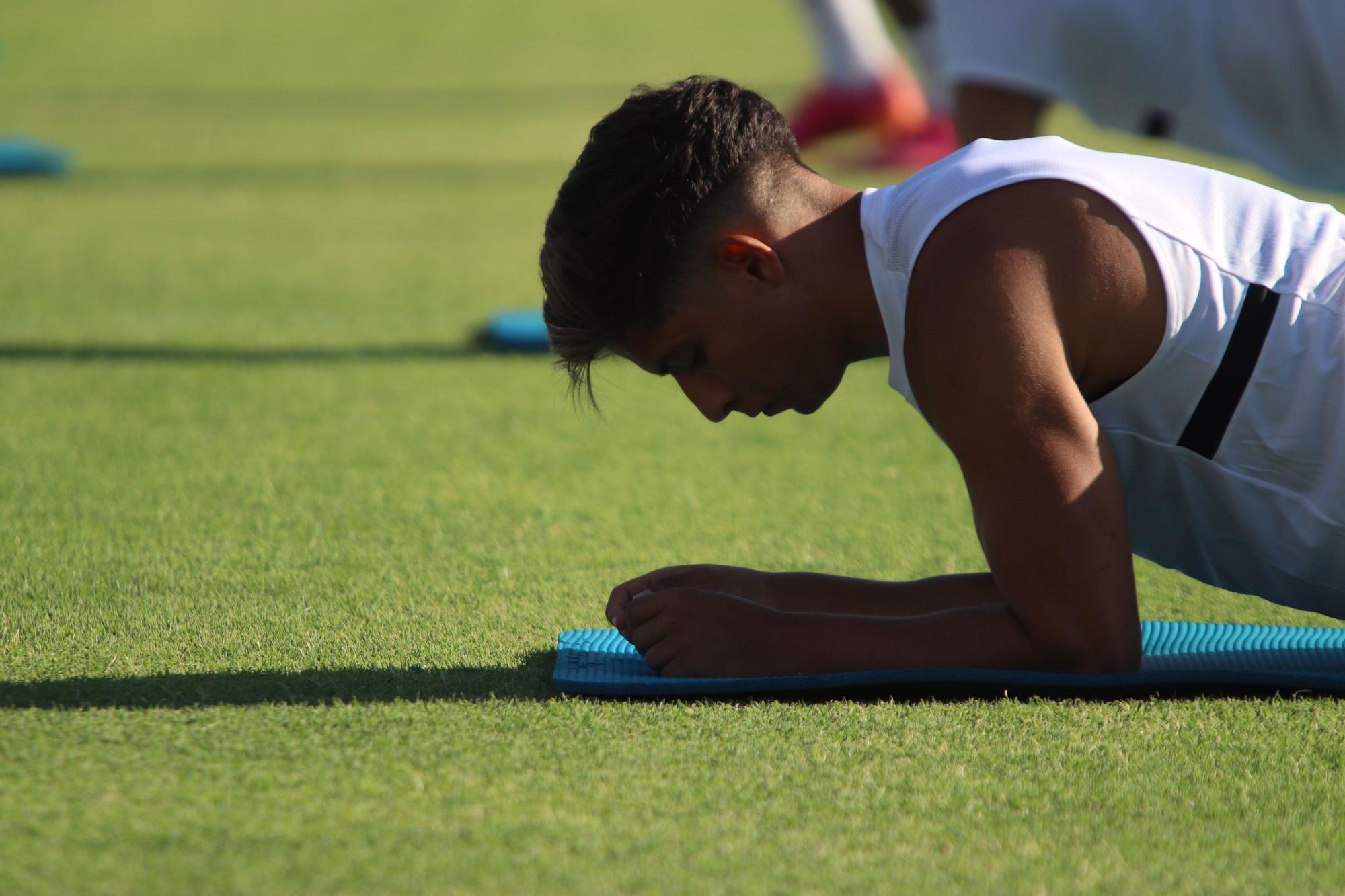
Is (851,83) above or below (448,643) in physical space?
above

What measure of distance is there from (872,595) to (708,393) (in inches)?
13.6

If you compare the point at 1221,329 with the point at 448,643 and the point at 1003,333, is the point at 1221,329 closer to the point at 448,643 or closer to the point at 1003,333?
the point at 1003,333

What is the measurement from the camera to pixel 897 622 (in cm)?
170

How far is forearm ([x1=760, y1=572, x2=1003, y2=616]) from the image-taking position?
183 centimetres

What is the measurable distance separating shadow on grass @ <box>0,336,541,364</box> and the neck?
2.13 meters

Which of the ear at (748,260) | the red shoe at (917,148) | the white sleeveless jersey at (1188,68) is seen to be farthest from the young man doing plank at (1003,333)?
the red shoe at (917,148)

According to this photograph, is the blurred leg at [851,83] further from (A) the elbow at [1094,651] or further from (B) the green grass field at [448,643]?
(A) the elbow at [1094,651]

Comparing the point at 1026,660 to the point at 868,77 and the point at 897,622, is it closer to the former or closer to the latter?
the point at 897,622

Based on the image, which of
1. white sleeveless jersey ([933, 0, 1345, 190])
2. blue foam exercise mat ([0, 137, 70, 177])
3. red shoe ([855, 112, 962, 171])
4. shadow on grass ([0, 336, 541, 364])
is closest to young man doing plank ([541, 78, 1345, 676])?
white sleeveless jersey ([933, 0, 1345, 190])

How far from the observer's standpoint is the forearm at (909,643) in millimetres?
1634

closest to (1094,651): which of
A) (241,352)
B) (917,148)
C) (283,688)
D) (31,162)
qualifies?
(283,688)

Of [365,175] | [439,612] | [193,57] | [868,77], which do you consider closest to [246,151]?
[365,175]

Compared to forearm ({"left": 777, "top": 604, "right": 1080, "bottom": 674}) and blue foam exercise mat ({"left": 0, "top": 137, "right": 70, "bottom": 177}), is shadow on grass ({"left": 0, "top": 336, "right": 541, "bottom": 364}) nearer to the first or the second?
Result: forearm ({"left": 777, "top": 604, "right": 1080, "bottom": 674})

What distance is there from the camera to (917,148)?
23.3ft
